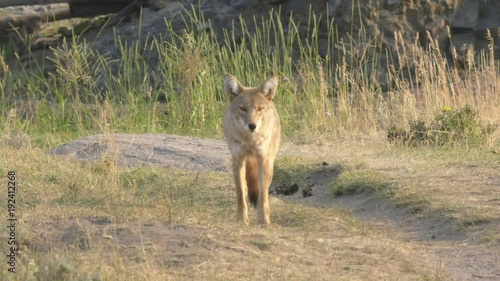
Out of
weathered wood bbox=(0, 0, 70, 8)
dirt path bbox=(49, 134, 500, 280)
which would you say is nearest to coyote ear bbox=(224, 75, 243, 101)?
dirt path bbox=(49, 134, 500, 280)

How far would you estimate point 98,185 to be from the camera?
974cm

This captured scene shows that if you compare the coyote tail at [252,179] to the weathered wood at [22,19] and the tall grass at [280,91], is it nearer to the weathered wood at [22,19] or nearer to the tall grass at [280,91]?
the tall grass at [280,91]

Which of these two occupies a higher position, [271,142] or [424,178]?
[271,142]

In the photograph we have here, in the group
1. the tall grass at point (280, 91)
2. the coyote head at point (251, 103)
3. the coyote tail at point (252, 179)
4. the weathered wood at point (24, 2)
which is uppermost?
the coyote head at point (251, 103)

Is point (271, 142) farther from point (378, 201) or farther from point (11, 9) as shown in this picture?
point (11, 9)

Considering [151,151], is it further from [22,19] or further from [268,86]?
[22,19]

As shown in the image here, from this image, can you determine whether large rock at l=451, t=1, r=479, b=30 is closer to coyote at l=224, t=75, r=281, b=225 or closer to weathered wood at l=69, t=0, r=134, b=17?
weathered wood at l=69, t=0, r=134, b=17

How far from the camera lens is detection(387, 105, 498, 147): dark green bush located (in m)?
12.0

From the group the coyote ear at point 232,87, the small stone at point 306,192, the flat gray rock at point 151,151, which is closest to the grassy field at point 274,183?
the small stone at point 306,192

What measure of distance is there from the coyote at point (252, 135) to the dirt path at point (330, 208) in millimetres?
681

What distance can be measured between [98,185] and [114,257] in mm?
3271

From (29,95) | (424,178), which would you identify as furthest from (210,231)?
(29,95)

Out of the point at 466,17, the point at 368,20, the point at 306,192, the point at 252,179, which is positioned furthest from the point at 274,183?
the point at 466,17

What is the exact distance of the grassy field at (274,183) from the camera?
6.80m
